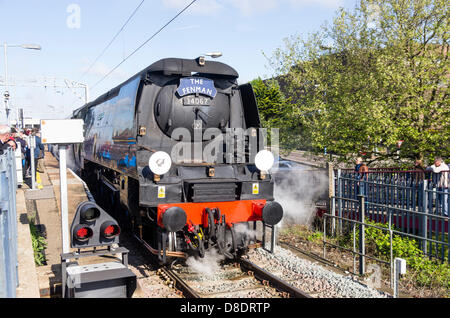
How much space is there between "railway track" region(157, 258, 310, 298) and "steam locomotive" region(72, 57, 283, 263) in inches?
12.8

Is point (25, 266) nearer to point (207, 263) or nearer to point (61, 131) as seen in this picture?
point (61, 131)

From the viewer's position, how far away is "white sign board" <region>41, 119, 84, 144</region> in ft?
16.8

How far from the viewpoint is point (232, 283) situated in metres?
6.00

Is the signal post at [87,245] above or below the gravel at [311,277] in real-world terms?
above

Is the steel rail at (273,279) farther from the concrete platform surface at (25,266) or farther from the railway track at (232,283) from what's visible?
the concrete platform surface at (25,266)

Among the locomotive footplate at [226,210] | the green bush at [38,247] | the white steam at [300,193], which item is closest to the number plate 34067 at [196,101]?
the locomotive footplate at [226,210]

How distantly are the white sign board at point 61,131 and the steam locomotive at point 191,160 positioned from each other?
1.08 meters

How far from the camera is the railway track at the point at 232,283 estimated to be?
5.50m

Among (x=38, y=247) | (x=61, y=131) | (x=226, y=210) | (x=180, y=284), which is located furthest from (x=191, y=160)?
(x=38, y=247)

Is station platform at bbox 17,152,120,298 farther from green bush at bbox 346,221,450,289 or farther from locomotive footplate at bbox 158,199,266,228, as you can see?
green bush at bbox 346,221,450,289

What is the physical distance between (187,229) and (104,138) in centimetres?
393

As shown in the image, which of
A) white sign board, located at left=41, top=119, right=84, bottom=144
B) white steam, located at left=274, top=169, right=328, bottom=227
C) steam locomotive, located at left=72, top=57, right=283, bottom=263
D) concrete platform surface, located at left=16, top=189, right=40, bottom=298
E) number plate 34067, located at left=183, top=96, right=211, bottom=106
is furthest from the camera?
white steam, located at left=274, top=169, right=328, bottom=227

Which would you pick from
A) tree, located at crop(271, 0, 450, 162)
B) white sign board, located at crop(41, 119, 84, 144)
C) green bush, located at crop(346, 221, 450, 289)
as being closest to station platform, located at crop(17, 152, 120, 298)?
white sign board, located at crop(41, 119, 84, 144)

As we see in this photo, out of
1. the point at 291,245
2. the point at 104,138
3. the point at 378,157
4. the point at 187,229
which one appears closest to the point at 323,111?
the point at 378,157
